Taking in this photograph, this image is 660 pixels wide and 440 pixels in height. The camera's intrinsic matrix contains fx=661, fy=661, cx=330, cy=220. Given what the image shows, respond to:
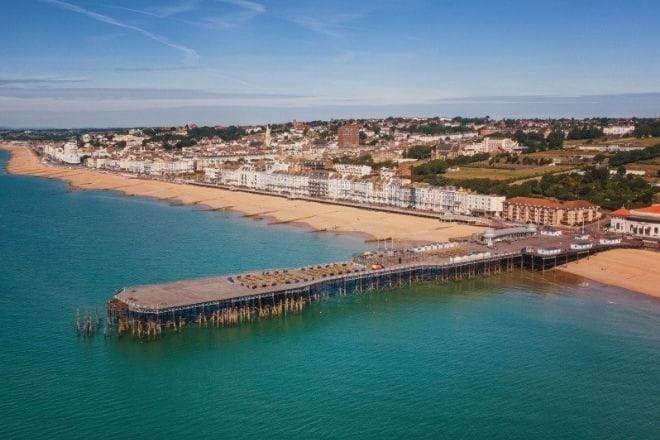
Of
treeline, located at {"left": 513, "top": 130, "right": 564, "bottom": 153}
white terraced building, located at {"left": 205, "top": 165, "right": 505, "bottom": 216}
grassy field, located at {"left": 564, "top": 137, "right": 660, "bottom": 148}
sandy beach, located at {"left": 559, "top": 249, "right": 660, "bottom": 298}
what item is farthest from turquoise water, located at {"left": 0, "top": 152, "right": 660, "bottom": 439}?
treeline, located at {"left": 513, "top": 130, "right": 564, "bottom": 153}

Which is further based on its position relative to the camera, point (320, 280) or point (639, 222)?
point (639, 222)

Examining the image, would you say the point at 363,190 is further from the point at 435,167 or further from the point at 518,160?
the point at 518,160

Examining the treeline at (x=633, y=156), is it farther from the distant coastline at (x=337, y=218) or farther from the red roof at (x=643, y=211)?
the distant coastline at (x=337, y=218)

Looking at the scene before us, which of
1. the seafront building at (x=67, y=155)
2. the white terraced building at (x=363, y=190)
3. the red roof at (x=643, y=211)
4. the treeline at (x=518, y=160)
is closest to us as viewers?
the red roof at (x=643, y=211)

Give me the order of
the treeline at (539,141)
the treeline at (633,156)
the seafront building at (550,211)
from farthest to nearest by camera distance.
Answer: the treeline at (539,141)
the treeline at (633,156)
the seafront building at (550,211)

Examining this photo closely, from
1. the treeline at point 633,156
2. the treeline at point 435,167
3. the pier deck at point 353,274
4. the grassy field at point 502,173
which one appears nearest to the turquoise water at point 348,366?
the pier deck at point 353,274

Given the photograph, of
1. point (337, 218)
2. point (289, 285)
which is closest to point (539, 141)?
point (337, 218)

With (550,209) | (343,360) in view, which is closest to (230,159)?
(550,209)

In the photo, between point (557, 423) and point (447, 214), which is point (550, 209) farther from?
point (557, 423)
